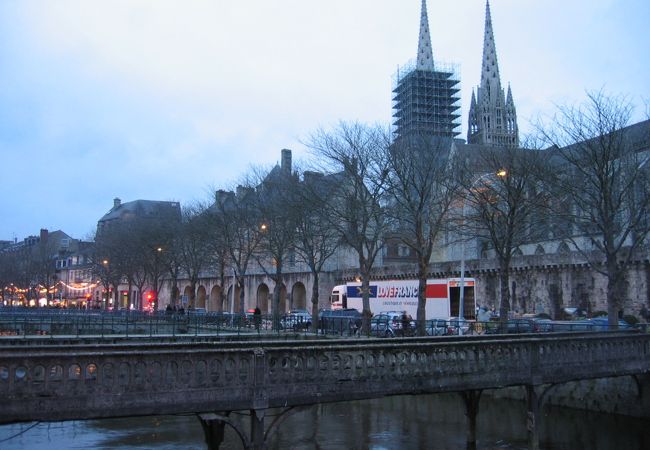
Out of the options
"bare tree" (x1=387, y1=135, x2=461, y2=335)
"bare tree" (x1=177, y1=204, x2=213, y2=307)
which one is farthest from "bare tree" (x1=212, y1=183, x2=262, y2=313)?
"bare tree" (x1=387, y1=135, x2=461, y2=335)

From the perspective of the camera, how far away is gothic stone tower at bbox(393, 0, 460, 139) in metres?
120

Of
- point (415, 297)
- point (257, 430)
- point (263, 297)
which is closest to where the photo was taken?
point (257, 430)

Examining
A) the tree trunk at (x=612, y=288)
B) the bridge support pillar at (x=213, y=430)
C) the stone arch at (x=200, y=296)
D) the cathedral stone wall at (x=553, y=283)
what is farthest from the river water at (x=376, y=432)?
the stone arch at (x=200, y=296)

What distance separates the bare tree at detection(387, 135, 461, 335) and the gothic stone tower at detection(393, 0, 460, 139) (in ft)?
257

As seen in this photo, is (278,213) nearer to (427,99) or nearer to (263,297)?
(263,297)

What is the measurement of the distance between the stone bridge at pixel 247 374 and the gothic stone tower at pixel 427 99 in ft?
326

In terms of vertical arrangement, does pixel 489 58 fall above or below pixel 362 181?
above

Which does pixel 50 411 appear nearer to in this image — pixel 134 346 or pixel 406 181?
pixel 134 346

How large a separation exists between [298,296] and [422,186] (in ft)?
172

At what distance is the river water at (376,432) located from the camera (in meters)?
23.9

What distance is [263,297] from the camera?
9138 centimetres

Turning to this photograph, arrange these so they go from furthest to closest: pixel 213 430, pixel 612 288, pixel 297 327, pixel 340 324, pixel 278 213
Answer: pixel 278 213 < pixel 297 327 < pixel 340 324 < pixel 612 288 < pixel 213 430

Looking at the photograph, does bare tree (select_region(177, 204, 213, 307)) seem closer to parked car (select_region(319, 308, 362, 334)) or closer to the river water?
parked car (select_region(319, 308, 362, 334))

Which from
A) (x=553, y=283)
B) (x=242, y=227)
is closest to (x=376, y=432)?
(x=242, y=227)
